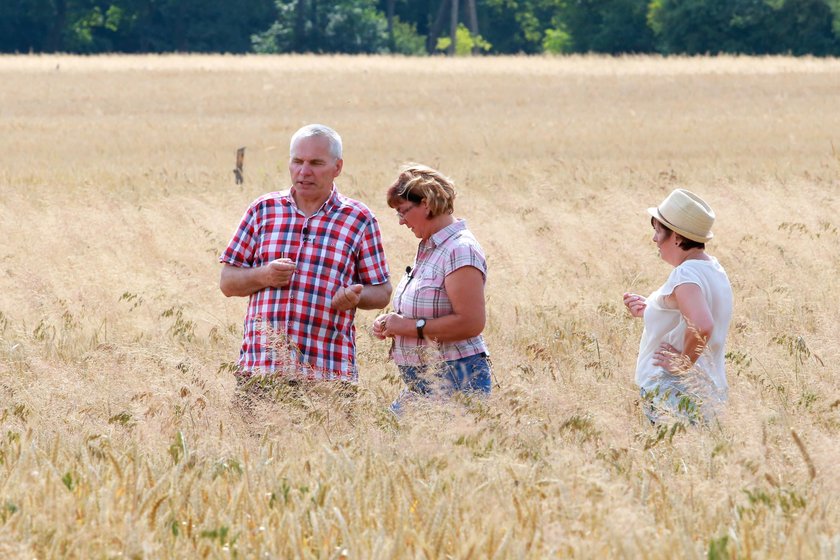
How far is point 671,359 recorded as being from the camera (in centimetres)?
461

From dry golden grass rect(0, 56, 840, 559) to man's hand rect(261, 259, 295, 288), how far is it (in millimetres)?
454

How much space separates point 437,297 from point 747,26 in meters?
74.1

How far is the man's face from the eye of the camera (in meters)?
4.92

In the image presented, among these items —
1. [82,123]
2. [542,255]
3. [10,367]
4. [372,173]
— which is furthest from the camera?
[82,123]

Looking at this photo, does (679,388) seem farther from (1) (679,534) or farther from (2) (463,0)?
(2) (463,0)

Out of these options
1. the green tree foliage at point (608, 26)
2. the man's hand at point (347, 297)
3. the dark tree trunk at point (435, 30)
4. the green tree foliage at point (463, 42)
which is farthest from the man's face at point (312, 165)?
the dark tree trunk at point (435, 30)

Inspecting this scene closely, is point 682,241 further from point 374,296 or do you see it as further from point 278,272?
point 278,272

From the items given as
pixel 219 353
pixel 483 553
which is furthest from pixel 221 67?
pixel 483 553

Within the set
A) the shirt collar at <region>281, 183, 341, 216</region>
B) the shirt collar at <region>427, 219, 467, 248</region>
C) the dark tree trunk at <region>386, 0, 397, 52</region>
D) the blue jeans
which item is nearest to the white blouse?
the blue jeans

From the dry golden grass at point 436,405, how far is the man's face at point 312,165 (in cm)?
79

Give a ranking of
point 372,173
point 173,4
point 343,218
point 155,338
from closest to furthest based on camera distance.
→ point 343,218, point 155,338, point 372,173, point 173,4

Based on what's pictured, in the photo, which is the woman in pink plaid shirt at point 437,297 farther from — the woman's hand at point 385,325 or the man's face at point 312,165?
the man's face at point 312,165

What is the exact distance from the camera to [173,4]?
278ft

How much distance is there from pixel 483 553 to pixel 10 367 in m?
4.01
